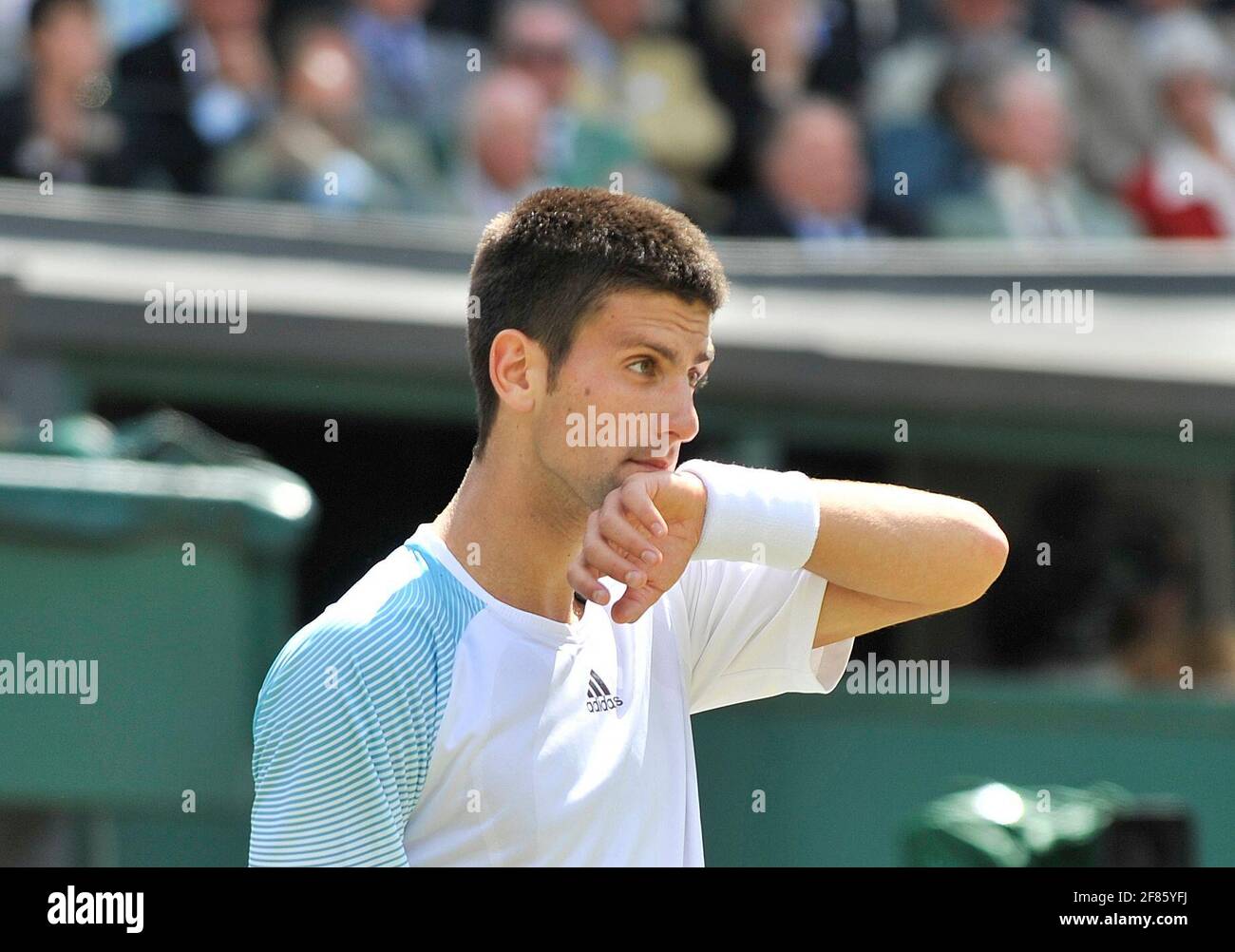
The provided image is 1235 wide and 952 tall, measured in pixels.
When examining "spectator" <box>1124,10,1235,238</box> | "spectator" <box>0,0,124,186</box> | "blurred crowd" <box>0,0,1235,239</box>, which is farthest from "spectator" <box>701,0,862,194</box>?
"spectator" <box>0,0,124,186</box>

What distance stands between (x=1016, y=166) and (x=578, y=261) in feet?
22.3

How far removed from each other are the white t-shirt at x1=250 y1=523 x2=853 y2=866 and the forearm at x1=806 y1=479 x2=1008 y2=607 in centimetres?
11

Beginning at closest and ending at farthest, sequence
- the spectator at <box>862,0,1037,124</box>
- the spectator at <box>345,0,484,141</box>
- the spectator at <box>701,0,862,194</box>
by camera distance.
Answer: the spectator at <box>345,0,484,141</box> < the spectator at <box>701,0,862,194</box> < the spectator at <box>862,0,1037,124</box>

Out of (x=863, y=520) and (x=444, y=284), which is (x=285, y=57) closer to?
(x=444, y=284)

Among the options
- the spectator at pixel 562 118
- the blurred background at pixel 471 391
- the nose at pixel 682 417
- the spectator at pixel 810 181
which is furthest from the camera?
the spectator at pixel 810 181

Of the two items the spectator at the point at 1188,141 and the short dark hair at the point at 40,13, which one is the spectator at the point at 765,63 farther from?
the short dark hair at the point at 40,13

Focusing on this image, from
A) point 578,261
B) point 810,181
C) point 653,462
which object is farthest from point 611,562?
point 810,181

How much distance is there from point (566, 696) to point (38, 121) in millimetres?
5309

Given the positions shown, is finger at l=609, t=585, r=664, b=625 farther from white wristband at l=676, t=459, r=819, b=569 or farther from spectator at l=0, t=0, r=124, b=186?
spectator at l=0, t=0, r=124, b=186

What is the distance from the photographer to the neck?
2.38 m

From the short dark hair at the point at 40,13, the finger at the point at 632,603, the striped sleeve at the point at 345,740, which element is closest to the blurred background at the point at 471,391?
Answer: the short dark hair at the point at 40,13

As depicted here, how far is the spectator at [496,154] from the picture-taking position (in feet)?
24.7

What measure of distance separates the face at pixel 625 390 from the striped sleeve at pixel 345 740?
335 mm
